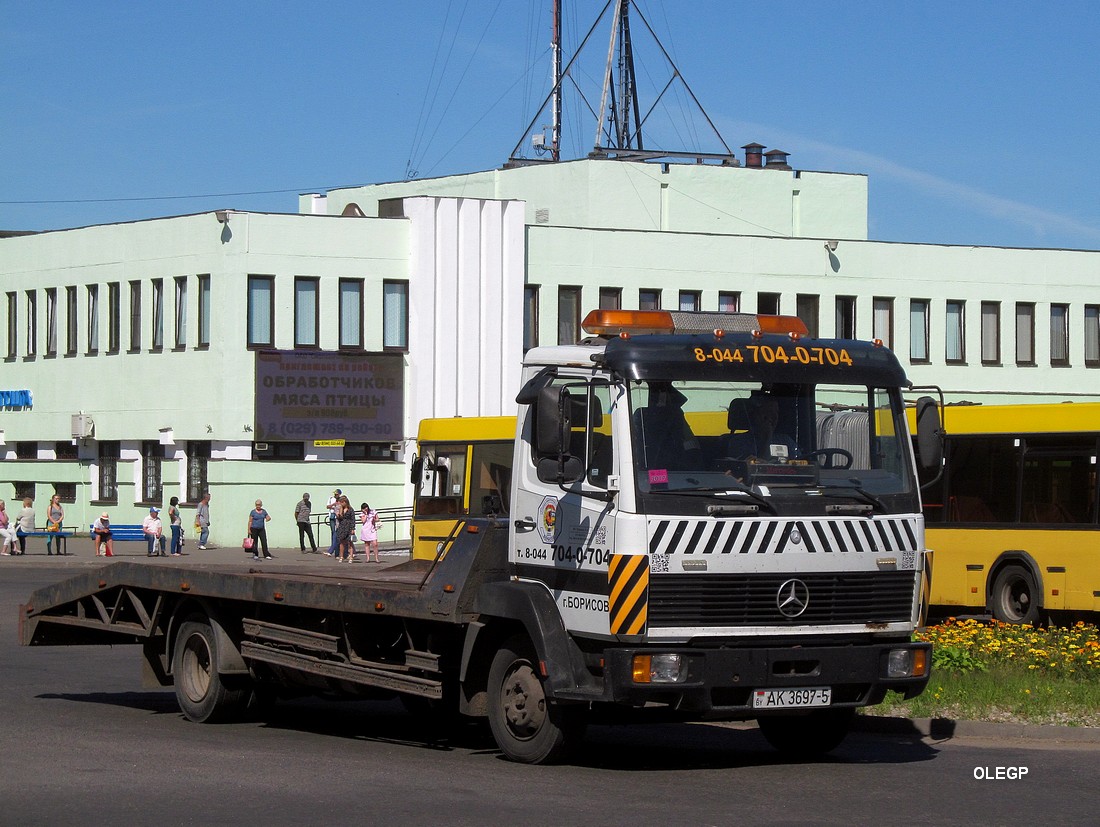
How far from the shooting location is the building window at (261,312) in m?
48.3

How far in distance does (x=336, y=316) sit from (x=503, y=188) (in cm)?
1419

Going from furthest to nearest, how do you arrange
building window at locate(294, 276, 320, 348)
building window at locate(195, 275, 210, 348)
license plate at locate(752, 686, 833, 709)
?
building window at locate(294, 276, 320, 348) < building window at locate(195, 275, 210, 348) < license plate at locate(752, 686, 833, 709)

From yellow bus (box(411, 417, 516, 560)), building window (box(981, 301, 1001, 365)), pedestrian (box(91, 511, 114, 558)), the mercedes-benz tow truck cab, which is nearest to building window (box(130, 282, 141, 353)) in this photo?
pedestrian (box(91, 511, 114, 558))

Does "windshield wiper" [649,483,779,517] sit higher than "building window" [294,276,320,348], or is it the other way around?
"building window" [294,276,320,348]

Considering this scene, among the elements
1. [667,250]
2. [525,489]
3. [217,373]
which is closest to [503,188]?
[667,250]

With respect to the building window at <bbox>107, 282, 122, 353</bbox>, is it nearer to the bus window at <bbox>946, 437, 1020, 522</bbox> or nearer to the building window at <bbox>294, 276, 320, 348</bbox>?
the building window at <bbox>294, 276, 320, 348</bbox>

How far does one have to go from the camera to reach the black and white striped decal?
1011 cm

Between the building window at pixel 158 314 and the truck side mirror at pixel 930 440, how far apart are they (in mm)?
41186

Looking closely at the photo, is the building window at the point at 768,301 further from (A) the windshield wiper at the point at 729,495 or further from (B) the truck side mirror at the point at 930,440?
(A) the windshield wiper at the point at 729,495

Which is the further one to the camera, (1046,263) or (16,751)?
(1046,263)

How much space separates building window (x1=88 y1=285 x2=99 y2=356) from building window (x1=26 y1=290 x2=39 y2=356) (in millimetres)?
2858

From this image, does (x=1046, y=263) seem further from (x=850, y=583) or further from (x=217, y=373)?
(x=850, y=583)

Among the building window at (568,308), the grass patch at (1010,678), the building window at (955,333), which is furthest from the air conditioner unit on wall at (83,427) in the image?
the grass patch at (1010,678)

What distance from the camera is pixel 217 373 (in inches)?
1891
